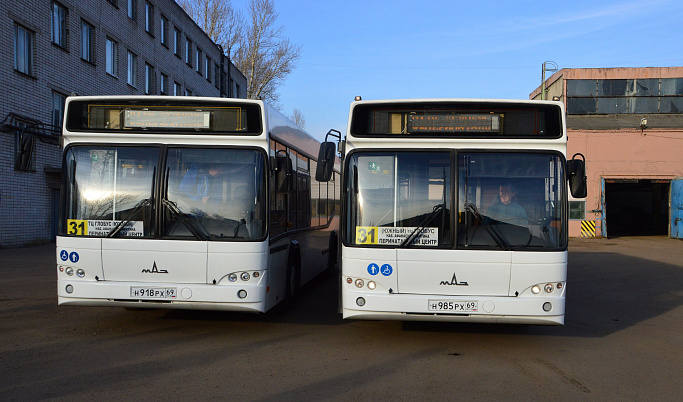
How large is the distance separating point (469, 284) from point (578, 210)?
31454 mm

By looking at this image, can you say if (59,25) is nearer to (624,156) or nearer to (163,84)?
(163,84)

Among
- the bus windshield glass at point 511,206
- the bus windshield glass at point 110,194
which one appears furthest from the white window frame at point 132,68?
the bus windshield glass at point 511,206

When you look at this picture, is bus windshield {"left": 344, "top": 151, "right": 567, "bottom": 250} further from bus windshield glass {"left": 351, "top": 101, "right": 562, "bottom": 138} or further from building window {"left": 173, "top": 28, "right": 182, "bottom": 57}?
building window {"left": 173, "top": 28, "right": 182, "bottom": 57}

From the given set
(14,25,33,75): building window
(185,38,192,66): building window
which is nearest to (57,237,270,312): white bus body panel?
(14,25,33,75): building window

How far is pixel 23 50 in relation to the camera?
2202cm

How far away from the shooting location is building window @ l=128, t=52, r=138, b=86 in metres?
32.3

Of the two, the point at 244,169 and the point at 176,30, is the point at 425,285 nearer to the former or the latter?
the point at 244,169

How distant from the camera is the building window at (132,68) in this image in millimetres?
32281

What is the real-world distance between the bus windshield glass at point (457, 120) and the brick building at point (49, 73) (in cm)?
1042

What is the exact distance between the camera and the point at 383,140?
7453mm

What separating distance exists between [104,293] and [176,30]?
35241 millimetres

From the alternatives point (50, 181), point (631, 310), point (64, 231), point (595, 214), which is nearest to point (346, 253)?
point (64, 231)

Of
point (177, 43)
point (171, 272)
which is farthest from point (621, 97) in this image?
point (171, 272)

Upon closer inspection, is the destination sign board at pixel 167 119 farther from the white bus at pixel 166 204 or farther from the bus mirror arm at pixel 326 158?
the bus mirror arm at pixel 326 158
